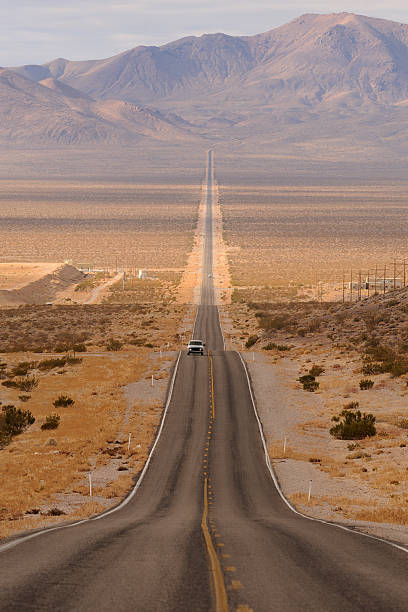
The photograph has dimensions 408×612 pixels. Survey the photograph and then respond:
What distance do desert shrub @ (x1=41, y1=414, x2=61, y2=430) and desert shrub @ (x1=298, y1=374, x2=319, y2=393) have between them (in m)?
17.8

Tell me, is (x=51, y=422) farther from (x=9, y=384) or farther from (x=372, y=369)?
(x=372, y=369)

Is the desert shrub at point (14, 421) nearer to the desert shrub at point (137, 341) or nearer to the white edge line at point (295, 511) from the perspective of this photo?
the white edge line at point (295, 511)

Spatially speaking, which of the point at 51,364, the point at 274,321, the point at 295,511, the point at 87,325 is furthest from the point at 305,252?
the point at 295,511

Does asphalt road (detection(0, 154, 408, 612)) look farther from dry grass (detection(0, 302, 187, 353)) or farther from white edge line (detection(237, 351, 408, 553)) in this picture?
dry grass (detection(0, 302, 187, 353))

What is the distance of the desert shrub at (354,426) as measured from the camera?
3800 centimetres

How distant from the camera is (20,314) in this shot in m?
91.9

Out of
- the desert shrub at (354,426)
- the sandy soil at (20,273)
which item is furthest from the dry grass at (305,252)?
the desert shrub at (354,426)

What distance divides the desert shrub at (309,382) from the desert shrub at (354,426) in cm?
828

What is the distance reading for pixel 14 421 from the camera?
40.0m

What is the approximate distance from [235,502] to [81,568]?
13440 mm

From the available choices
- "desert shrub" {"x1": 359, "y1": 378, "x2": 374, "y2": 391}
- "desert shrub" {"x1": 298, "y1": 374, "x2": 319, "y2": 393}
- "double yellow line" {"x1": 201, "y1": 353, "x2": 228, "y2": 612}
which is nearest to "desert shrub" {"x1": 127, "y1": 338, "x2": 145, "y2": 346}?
"desert shrub" {"x1": 298, "y1": 374, "x2": 319, "y2": 393}

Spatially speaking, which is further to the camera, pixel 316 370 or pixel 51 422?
pixel 316 370

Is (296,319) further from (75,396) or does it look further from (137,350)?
(75,396)

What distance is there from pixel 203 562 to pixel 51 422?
2630 centimetres
